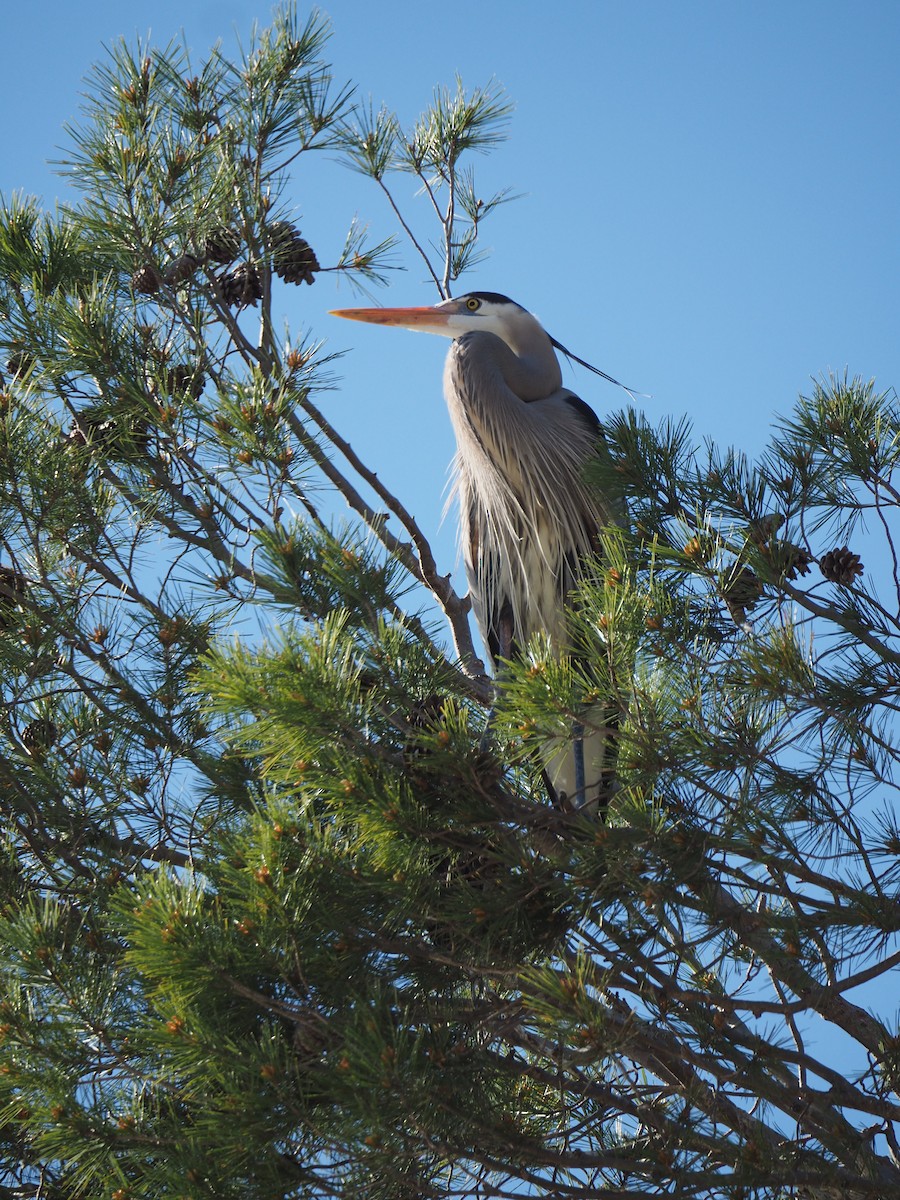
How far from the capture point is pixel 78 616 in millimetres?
1779

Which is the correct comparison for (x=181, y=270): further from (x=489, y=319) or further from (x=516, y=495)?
(x=489, y=319)

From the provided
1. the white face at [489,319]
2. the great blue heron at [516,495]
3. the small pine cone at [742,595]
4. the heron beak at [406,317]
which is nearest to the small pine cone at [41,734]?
the small pine cone at [742,595]

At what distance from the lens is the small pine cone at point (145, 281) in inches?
72.1

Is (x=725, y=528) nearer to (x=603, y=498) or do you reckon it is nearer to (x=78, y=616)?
(x=603, y=498)

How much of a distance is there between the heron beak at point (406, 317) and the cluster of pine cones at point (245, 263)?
0.62 m

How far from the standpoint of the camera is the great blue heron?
102 inches

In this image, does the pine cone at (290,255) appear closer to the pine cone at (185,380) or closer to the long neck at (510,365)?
the pine cone at (185,380)

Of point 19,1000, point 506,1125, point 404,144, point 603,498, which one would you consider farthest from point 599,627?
point 404,144

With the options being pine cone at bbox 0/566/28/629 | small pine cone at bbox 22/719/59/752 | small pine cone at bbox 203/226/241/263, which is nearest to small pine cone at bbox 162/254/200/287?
small pine cone at bbox 203/226/241/263

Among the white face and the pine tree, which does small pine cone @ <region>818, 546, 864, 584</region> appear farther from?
the white face

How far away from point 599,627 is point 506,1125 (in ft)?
1.68

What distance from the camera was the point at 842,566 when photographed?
5.31 ft

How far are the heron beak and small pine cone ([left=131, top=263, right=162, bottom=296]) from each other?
38.7 inches

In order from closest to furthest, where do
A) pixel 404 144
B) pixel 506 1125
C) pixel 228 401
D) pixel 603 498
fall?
pixel 506 1125
pixel 228 401
pixel 603 498
pixel 404 144
